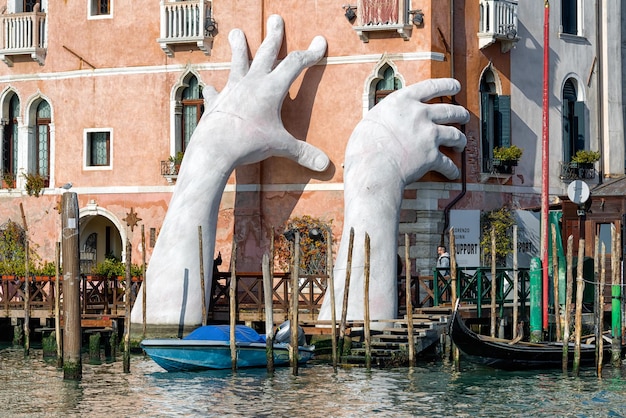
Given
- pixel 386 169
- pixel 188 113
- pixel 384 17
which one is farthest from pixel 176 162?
pixel 384 17

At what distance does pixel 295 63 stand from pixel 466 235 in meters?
4.82

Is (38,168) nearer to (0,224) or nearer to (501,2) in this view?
(0,224)

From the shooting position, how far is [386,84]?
30531 mm

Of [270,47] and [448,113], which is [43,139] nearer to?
[270,47]

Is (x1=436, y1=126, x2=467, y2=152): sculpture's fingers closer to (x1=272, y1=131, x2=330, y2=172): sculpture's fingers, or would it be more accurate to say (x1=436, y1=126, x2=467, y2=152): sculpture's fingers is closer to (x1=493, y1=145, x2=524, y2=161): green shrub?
(x1=493, y1=145, x2=524, y2=161): green shrub

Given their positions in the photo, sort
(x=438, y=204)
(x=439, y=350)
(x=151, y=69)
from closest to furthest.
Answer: (x=439, y=350) → (x=438, y=204) → (x=151, y=69)

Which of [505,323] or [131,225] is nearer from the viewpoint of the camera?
[505,323]

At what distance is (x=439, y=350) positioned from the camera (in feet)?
91.1

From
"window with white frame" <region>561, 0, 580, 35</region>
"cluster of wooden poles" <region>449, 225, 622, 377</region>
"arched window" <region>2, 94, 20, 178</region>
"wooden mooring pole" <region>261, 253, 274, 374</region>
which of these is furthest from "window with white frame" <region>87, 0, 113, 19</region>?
"cluster of wooden poles" <region>449, 225, 622, 377</region>

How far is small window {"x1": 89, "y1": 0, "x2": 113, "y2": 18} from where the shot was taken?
32906mm

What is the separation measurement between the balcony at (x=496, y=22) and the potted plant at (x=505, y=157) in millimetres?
2124

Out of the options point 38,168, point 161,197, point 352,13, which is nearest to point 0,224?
point 38,168

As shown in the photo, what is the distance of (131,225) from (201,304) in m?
4.11

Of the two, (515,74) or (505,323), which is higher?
(515,74)
